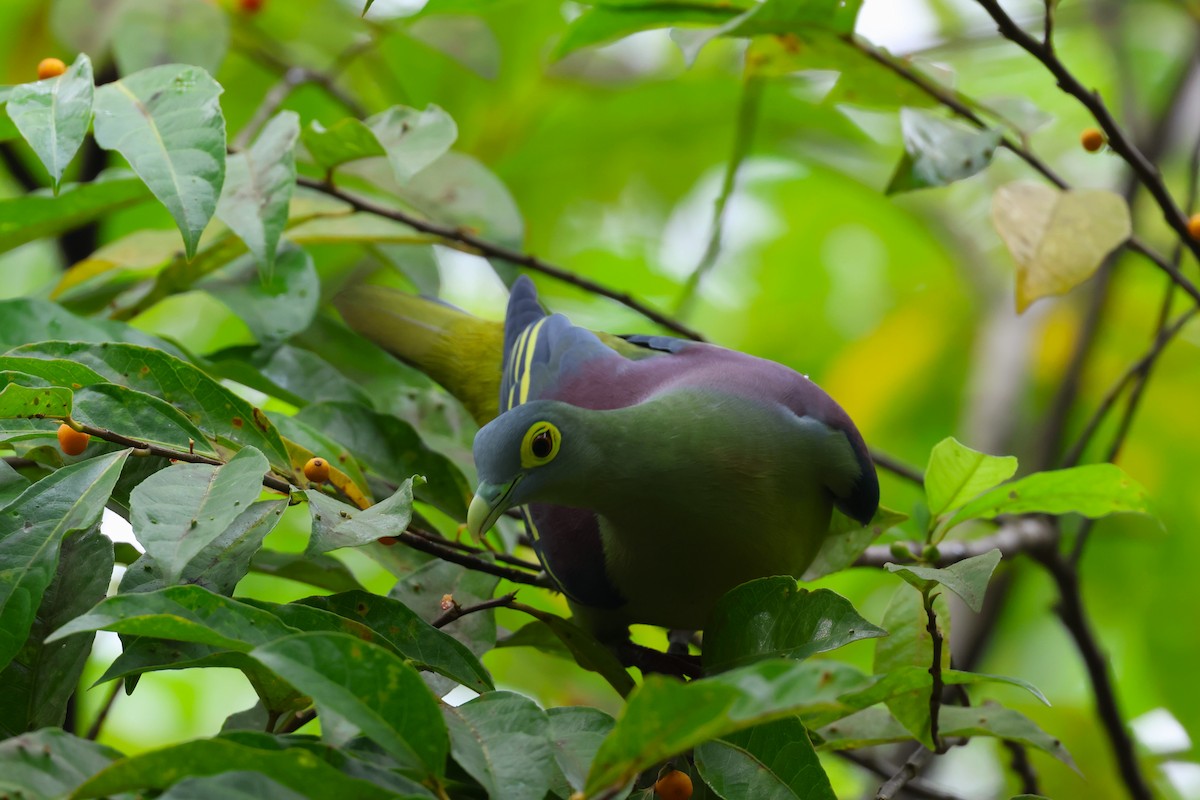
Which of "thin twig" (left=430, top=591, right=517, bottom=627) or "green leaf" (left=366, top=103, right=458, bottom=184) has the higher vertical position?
"green leaf" (left=366, top=103, right=458, bottom=184)

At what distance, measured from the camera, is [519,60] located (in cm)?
322

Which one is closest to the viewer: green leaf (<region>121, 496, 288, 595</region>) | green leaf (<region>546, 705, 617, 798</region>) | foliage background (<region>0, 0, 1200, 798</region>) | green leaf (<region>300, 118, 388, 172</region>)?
green leaf (<region>546, 705, 617, 798</region>)

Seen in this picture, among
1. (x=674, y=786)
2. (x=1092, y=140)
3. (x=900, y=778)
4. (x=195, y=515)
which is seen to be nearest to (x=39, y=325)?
(x=195, y=515)

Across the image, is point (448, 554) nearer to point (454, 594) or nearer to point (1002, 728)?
point (454, 594)

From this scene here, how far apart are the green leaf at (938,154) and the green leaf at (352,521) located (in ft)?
3.43

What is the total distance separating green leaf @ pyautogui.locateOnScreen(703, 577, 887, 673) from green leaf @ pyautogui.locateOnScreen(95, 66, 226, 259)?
0.68 metres

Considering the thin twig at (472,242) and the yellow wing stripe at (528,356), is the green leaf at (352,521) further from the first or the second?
the thin twig at (472,242)

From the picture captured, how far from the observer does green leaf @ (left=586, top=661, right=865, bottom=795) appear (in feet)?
2.60

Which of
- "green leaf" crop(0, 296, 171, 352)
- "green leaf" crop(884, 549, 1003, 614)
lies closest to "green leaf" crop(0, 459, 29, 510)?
"green leaf" crop(0, 296, 171, 352)

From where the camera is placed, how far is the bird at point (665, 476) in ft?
4.65

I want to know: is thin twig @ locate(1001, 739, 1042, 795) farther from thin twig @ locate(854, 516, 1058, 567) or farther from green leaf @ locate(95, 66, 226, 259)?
green leaf @ locate(95, 66, 226, 259)

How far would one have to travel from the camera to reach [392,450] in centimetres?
171

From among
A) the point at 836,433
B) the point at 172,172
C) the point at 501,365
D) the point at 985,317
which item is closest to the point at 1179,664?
the point at 985,317

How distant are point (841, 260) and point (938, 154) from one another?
256 centimetres
